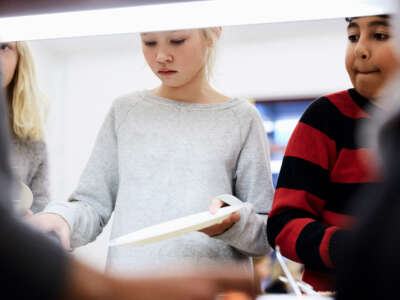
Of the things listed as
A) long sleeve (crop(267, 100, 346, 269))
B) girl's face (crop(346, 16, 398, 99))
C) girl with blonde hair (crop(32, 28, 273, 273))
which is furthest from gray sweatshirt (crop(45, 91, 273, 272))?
girl's face (crop(346, 16, 398, 99))

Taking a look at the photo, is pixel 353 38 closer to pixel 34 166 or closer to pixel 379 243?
pixel 379 243

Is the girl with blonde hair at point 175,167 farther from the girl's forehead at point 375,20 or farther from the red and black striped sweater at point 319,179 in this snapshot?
the girl's forehead at point 375,20

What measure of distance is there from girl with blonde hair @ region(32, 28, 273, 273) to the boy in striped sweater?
12cm

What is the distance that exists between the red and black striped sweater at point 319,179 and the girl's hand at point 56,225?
1.16 ft

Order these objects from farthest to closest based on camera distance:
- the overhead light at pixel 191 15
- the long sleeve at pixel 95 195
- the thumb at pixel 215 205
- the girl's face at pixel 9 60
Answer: the girl's face at pixel 9 60
the long sleeve at pixel 95 195
the thumb at pixel 215 205
the overhead light at pixel 191 15

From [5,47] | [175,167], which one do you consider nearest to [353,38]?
[175,167]

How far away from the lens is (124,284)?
0.30m

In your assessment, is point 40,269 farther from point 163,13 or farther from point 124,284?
point 163,13

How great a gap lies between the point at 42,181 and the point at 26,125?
6.6 inches

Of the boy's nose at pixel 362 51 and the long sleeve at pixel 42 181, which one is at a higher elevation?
the boy's nose at pixel 362 51

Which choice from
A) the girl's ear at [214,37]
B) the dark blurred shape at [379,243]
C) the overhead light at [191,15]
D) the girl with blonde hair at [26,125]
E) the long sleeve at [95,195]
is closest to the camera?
the dark blurred shape at [379,243]

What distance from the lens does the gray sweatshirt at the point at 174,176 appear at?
885mm

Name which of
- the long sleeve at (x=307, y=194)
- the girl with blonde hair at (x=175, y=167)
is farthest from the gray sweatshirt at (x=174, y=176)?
the long sleeve at (x=307, y=194)

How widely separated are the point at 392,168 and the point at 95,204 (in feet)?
2.48
